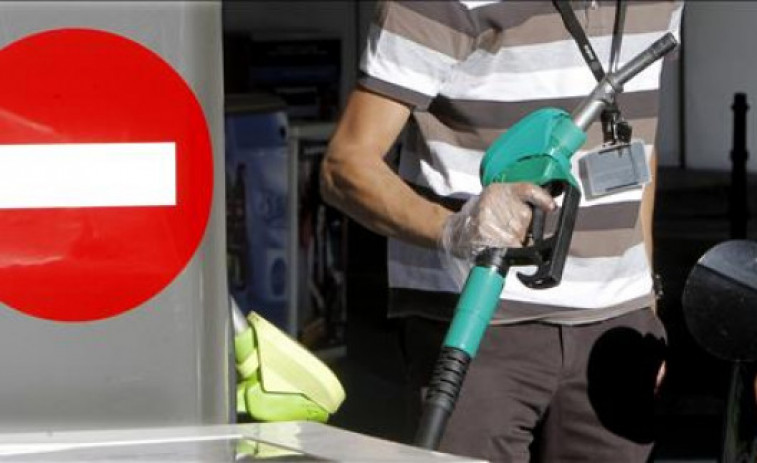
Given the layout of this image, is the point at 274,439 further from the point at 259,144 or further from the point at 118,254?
the point at 259,144

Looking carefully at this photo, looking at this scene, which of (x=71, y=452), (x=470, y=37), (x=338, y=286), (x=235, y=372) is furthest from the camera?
(x=338, y=286)

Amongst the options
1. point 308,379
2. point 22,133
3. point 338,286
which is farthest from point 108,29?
point 338,286

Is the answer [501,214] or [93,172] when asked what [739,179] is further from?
[93,172]

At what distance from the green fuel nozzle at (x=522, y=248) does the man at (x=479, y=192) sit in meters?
0.27

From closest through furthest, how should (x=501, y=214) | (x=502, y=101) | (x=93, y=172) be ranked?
1. (x=93, y=172)
2. (x=501, y=214)
3. (x=502, y=101)

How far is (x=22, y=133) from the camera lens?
2.01 m

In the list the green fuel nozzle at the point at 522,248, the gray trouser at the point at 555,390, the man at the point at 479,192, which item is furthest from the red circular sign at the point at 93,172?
the gray trouser at the point at 555,390

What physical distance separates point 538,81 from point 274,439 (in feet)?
3.59

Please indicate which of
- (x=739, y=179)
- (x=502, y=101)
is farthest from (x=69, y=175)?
(x=739, y=179)

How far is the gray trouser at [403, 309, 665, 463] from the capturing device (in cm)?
298

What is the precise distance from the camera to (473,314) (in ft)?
A: 7.59

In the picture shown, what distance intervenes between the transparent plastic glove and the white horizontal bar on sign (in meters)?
0.64

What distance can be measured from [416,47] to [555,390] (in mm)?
653

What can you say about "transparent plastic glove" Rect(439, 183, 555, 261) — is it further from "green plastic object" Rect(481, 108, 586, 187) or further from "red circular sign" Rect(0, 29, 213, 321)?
"red circular sign" Rect(0, 29, 213, 321)
